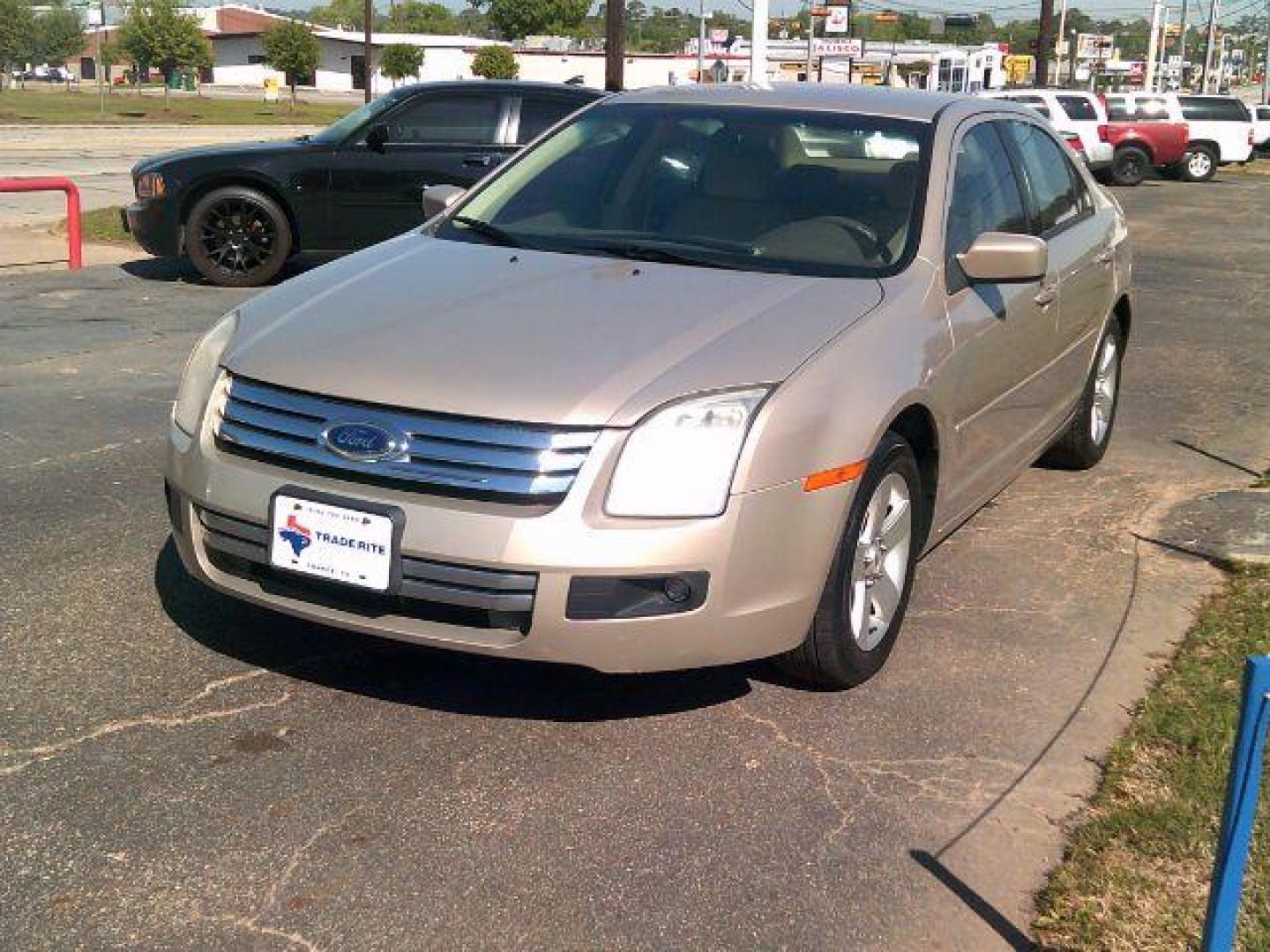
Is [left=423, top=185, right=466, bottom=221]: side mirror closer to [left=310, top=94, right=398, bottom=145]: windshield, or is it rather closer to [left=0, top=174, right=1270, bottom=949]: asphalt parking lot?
[left=0, top=174, right=1270, bottom=949]: asphalt parking lot

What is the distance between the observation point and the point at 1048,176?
5.79 meters

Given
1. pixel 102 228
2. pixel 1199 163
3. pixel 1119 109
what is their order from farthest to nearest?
pixel 1199 163 < pixel 1119 109 < pixel 102 228

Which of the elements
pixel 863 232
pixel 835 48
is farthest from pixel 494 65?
pixel 863 232

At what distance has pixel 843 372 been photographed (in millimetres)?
3744

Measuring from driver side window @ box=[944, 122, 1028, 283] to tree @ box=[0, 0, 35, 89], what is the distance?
7834 cm

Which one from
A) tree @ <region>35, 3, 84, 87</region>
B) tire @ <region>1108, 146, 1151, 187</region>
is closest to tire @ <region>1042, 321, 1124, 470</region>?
tire @ <region>1108, 146, 1151, 187</region>

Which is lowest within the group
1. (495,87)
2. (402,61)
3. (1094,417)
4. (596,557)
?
(1094,417)

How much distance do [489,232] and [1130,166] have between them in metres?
29.5

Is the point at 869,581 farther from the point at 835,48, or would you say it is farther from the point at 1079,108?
the point at 835,48

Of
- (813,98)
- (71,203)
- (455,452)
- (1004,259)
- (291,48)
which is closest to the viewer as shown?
(455,452)

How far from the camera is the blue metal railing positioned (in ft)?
7.34

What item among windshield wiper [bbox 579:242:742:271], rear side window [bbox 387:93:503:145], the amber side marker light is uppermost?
rear side window [bbox 387:93:503:145]

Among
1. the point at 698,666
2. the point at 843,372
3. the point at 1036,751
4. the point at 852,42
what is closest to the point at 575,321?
the point at 843,372

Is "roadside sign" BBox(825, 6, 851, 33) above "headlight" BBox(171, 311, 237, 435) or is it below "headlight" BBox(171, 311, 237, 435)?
above
